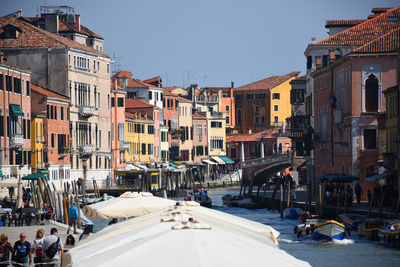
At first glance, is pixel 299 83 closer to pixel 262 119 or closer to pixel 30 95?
pixel 30 95

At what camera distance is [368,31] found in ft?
173

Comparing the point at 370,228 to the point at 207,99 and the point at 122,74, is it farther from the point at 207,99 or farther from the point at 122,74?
the point at 207,99

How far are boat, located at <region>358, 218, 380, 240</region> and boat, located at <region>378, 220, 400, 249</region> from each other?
1.28m

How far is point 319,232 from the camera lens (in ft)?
105

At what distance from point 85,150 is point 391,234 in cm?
4003

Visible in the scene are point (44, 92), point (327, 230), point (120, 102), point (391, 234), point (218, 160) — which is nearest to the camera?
point (391, 234)

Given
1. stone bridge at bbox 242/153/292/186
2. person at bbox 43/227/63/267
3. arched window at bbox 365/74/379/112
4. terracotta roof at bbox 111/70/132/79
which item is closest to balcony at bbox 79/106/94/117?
stone bridge at bbox 242/153/292/186

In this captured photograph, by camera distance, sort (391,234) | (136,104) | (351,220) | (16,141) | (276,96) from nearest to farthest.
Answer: (391,234) → (351,220) → (16,141) → (136,104) → (276,96)

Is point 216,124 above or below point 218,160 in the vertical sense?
above

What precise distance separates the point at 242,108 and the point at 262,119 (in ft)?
9.29

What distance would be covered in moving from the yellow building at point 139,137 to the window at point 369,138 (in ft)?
112

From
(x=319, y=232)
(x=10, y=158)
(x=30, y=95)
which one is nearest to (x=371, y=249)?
(x=319, y=232)

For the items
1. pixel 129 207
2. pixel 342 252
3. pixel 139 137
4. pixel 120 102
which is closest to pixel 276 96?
pixel 139 137

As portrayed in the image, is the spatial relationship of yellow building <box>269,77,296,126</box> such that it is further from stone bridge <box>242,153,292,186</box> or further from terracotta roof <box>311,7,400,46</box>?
terracotta roof <box>311,7,400,46</box>
